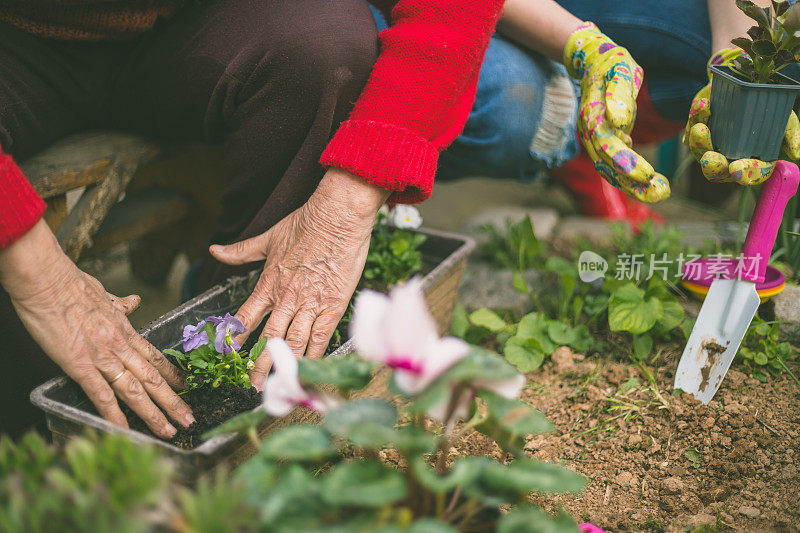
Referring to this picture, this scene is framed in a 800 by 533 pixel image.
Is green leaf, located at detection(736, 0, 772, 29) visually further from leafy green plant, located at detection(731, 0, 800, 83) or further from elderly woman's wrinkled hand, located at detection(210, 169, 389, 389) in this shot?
elderly woman's wrinkled hand, located at detection(210, 169, 389, 389)

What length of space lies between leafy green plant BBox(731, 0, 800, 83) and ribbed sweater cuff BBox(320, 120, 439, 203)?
0.72 metres

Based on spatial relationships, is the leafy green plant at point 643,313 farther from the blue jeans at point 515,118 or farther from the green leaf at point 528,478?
the green leaf at point 528,478

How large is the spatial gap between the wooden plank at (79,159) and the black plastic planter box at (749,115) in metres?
1.52

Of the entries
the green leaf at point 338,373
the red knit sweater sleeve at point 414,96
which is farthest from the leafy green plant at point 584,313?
the green leaf at point 338,373

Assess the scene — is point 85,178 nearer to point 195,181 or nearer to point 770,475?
point 195,181

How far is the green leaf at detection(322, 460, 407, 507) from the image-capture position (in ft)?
1.98

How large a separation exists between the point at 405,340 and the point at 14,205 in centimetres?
67

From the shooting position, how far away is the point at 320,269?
1.28 meters

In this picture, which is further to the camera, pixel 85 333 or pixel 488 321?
pixel 488 321

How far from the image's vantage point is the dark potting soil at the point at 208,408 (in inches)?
44.5

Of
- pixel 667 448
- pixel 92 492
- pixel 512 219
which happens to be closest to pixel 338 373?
pixel 92 492

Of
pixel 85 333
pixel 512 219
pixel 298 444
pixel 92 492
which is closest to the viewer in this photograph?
pixel 92 492

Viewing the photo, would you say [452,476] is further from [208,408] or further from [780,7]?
[780,7]

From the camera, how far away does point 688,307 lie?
1.70 meters
